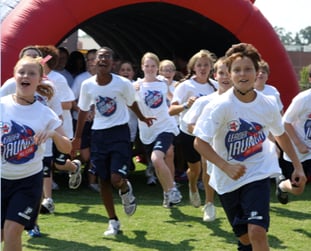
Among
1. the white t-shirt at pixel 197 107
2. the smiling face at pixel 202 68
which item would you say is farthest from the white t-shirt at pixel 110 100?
the smiling face at pixel 202 68

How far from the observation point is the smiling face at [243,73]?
459cm

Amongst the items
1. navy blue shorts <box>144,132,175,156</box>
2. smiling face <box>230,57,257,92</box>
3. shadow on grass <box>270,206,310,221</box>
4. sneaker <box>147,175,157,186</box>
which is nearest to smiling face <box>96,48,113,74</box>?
navy blue shorts <box>144,132,175,156</box>

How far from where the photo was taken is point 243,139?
4.59 meters

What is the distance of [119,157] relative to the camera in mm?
6473

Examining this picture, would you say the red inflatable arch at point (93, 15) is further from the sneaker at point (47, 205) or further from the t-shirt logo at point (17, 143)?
the t-shirt logo at point (17, 143)

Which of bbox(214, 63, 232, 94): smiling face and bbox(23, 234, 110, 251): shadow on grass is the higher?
bbox(214, 63, 232, 94): smiling face

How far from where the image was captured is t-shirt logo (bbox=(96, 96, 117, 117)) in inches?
264

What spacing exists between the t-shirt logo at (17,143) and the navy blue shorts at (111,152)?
1768 millimetres

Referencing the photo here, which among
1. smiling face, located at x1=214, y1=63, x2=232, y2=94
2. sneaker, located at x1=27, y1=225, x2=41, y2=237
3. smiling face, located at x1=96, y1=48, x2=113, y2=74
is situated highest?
smiling face, located at x1=96, y1=48, x2=113, y2=74

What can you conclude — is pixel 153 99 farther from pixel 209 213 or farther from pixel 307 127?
pixel 307 127

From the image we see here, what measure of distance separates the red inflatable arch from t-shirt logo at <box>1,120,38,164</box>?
3.67 metres

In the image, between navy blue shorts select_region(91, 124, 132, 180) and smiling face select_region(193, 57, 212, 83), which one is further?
smiling face select_region(193, 57, 212, 83)

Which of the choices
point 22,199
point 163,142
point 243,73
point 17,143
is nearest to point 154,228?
point 163,142

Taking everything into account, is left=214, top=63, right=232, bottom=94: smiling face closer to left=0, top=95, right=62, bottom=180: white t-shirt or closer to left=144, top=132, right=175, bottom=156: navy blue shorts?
left=144, top=132, right=175, bottom=156: navy blue shorts
